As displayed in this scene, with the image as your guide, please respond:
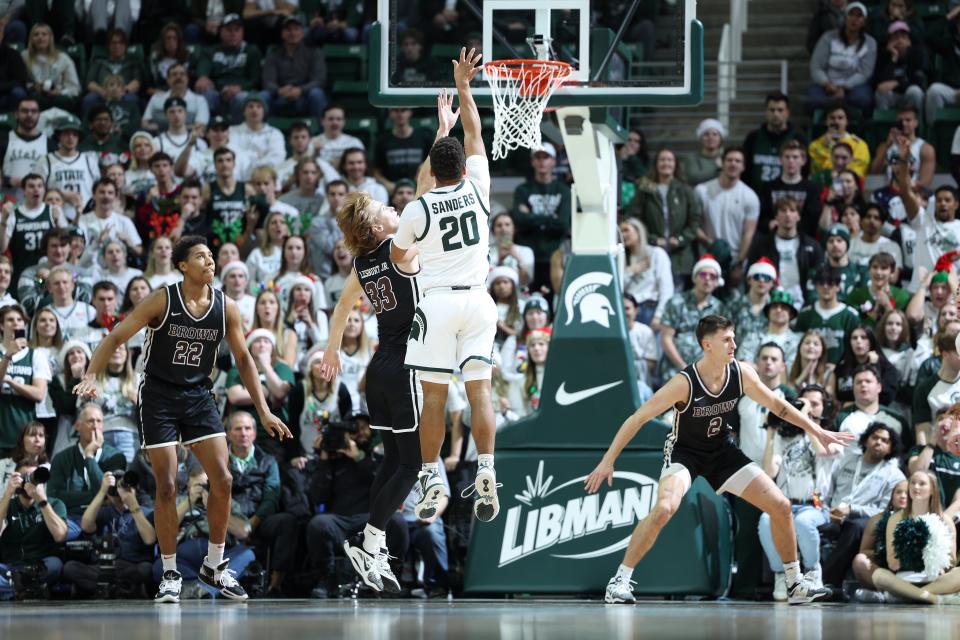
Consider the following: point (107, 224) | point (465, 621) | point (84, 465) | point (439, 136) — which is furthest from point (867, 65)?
point (465, 621)

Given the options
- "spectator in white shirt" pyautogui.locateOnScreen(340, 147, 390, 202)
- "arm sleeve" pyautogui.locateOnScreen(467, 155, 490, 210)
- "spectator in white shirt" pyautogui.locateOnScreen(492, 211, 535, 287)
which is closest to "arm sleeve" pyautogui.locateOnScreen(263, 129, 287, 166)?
"spectator in white shirt" pyautogui.locateOnScreen(340, 147, 390, 202)

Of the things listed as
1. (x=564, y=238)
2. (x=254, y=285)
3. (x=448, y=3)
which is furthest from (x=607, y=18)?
(x=254, y=285)

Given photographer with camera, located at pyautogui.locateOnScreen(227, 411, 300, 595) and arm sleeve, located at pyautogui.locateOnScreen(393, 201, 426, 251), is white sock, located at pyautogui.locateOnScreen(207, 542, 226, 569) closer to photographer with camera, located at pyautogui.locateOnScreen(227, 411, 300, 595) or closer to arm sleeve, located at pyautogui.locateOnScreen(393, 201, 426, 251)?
arm sleeve, located at pyautogui.locateOnScreen(393, 201, 426, 251)

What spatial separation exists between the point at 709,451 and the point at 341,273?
244 inches

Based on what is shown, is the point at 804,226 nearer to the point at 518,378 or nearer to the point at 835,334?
the point at 835,334

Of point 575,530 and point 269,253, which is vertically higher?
point 269,253

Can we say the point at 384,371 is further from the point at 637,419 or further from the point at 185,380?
the point at 637,419

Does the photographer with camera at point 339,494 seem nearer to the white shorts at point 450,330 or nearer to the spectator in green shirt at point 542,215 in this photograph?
the white shorts at point 450,330

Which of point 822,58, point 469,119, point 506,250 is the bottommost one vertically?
point 506,250

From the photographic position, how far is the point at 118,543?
40.5ft

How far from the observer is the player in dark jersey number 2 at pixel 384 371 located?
9.10 m

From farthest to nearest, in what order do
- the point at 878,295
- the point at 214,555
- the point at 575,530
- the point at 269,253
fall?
the point at 269,253 → the point at 878,295 → the point at 575,530 → the point at 214,555

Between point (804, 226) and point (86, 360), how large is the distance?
24.0 ft

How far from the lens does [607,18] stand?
63.9 ft
